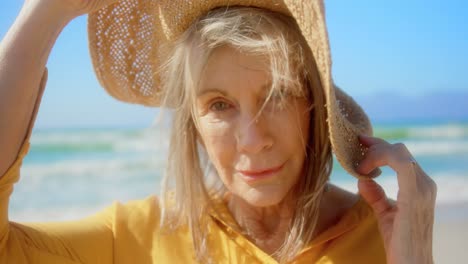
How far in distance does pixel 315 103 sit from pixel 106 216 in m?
0.95

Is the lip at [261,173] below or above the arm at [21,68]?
below

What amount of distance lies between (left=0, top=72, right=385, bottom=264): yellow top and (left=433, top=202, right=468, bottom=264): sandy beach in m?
3.29

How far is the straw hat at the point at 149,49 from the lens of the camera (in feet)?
6.07

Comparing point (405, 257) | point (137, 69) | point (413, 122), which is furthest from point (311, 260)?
point (413, 122)

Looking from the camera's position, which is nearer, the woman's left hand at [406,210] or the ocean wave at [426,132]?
the woman's left hand at [406,210]

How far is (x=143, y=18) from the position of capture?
2213 mm

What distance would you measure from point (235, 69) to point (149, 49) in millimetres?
655

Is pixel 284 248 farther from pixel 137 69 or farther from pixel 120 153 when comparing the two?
pixel 120 153

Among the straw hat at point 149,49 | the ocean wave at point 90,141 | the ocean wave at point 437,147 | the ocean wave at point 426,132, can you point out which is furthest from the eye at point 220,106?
the ocean wave at point 426,132

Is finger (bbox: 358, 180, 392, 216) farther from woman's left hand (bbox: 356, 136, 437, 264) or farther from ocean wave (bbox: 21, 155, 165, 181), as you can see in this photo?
ocean wave (bbox: 21, 155, 165, 181)

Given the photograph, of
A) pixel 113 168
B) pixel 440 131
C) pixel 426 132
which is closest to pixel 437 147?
pixel 426 132

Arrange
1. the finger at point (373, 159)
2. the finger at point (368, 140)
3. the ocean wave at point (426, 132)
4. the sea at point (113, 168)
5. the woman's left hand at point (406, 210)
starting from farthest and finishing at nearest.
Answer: the ocean wave at point (426, 132) → the sea at point (113, 168) → the finger at point (368, 140) → the finger at point (373, 159) → the woman's left hand at point (406, 210)

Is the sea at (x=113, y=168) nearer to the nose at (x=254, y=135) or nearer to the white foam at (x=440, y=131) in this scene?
the white foam at (x=440, y=131)

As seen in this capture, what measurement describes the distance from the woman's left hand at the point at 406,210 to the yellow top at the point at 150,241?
0.13 metres
